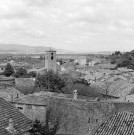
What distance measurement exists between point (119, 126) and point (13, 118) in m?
5.89

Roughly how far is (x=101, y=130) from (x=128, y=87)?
82.4ft

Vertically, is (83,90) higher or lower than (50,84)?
lower

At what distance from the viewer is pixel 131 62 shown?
8538 cm

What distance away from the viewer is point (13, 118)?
1352 centimetres

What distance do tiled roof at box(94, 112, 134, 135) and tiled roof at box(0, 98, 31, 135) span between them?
3.99m

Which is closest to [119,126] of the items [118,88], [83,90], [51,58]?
[83,90]

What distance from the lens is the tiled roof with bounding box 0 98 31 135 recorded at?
12436 mm

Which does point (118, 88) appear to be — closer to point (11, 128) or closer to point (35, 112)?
point (35, 112)

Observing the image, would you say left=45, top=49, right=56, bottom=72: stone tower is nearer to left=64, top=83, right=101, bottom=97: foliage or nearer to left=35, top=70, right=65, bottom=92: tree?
left=64, top=83, right=101, bottom=97: foliage

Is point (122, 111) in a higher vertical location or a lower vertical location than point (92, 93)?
higher

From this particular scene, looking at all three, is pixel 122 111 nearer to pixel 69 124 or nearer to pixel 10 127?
pixel 69 124

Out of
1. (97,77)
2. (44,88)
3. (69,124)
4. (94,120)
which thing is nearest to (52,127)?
(69,124)

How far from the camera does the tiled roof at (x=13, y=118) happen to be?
12436mm

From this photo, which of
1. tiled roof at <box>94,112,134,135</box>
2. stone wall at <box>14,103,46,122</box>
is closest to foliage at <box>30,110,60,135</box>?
stone wall at <box>14,103,46,122</box>
